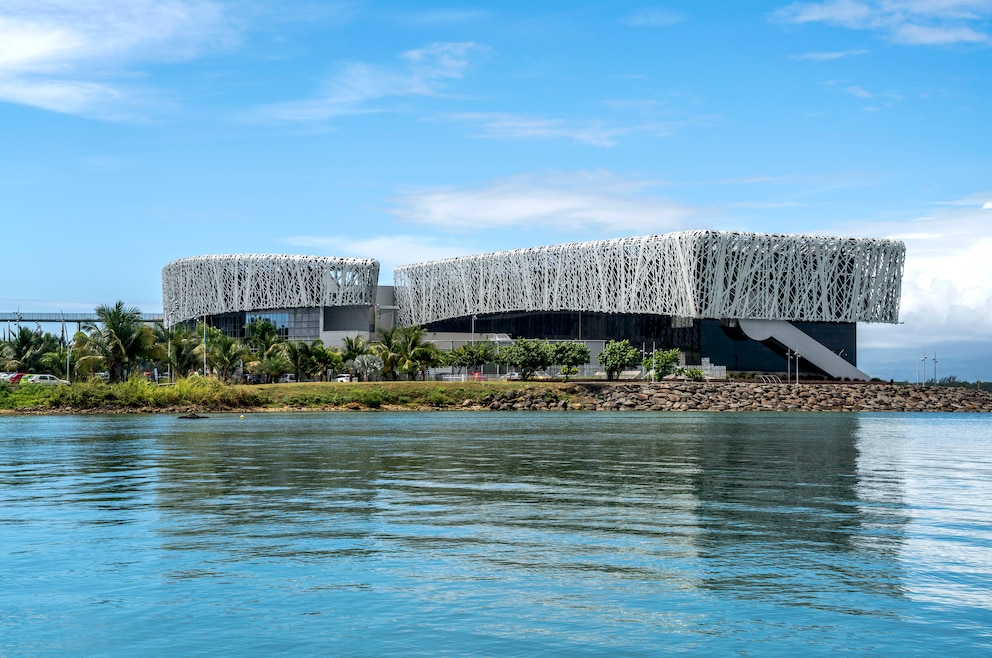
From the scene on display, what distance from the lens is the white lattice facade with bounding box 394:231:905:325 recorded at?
351 ft

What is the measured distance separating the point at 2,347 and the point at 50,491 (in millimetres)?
89656

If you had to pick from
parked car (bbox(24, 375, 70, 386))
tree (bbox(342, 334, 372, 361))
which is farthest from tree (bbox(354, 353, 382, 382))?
parked car (bbox(24, 375, 70, 386))

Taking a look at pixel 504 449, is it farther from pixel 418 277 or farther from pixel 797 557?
pixel 418 277

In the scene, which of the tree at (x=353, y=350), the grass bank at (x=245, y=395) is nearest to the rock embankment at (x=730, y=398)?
the grass bank at (x=245, y=395)

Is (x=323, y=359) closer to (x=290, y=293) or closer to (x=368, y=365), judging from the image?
(x=368, y=365)

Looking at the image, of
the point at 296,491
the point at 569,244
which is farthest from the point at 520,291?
the point at 296,491

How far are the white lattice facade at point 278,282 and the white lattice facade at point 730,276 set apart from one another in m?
28.6

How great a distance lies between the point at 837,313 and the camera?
112 metres

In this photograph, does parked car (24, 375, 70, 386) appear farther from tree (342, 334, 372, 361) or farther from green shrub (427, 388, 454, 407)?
green shrub (427, 388, 454, 407)

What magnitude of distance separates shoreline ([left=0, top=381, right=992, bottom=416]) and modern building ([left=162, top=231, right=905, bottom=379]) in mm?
13009

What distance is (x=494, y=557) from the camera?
16.0 m

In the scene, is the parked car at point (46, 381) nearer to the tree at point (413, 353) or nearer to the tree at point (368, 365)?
the tree at point (368, 365)

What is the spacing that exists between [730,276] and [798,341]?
10.7m

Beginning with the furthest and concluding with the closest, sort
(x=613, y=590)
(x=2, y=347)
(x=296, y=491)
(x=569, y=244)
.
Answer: (x=569, y=244)
(x=2, y=347)
(x=296, y=491)
(x=613, y=590)
